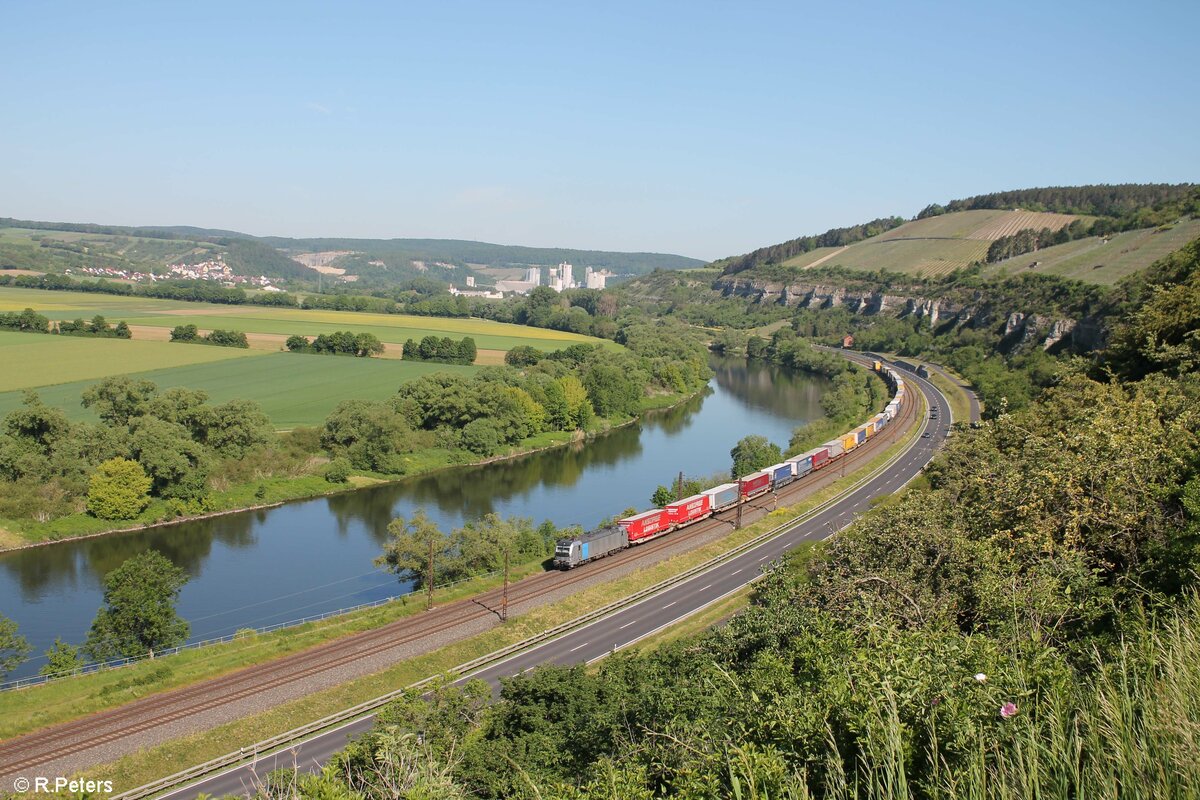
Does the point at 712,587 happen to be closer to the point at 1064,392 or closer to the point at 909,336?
the point at 1064,392

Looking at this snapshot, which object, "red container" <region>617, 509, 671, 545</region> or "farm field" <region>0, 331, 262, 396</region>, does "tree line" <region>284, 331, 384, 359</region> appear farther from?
"red container" <region>617, 509, 671, 545</region>

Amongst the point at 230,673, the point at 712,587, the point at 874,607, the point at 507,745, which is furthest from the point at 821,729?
the point at 712,587

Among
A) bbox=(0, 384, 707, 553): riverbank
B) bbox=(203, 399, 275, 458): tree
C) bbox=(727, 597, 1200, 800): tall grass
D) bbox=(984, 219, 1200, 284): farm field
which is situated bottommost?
bbox=(0, 384, 707, 553): riverbank

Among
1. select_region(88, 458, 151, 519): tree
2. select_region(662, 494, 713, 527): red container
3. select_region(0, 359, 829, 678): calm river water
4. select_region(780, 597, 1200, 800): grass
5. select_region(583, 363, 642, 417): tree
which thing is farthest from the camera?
select_region(583, 363, 642, 417): tree

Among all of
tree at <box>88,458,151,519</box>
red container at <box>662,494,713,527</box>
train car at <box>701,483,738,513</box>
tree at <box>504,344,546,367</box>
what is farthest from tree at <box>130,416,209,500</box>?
tree at <box>504,344,546,367</box>

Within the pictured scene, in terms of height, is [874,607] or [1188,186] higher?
[1188,186]
